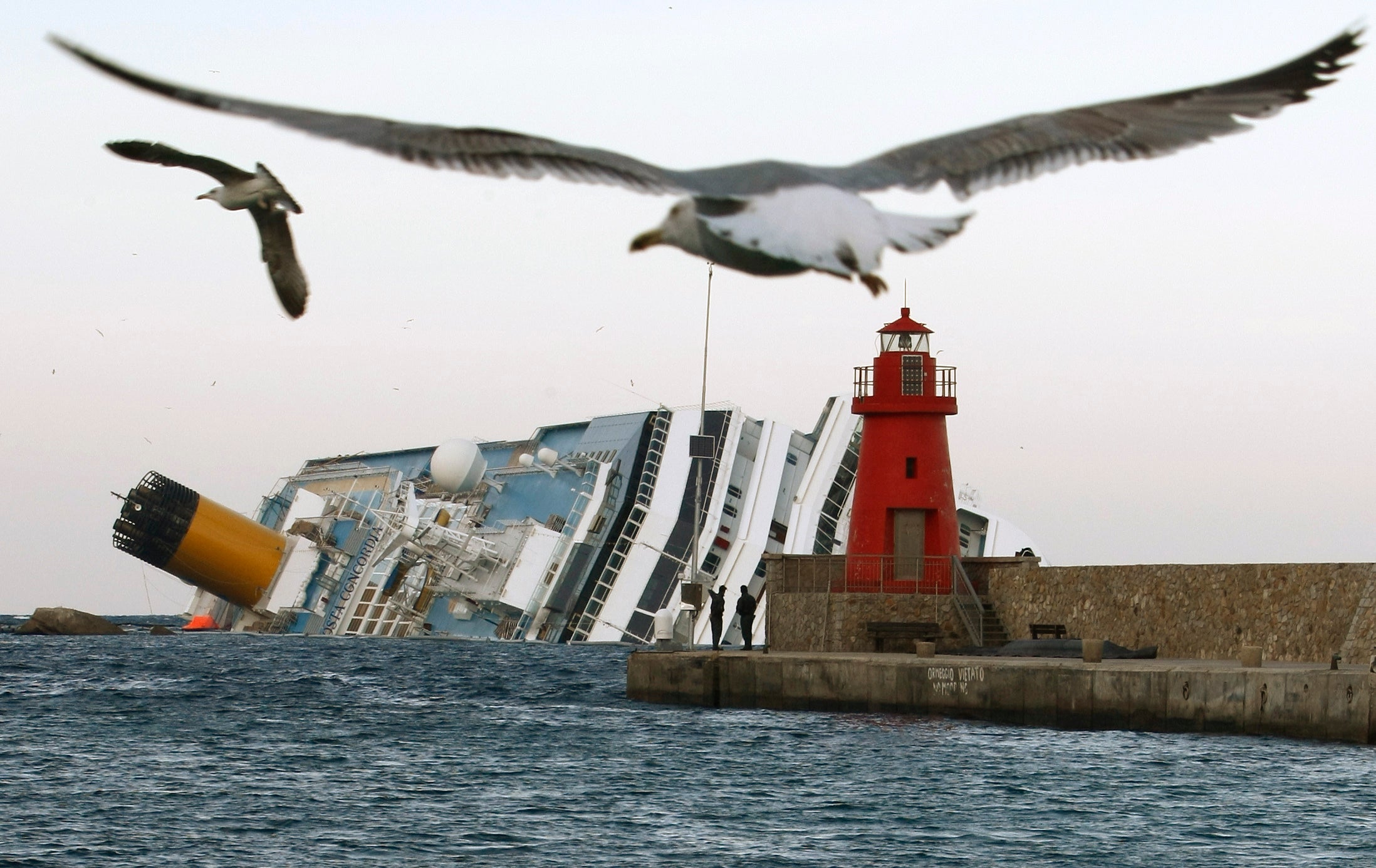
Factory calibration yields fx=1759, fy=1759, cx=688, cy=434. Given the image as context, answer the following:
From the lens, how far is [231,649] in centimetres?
6291

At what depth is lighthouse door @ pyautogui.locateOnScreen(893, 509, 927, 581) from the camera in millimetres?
36844

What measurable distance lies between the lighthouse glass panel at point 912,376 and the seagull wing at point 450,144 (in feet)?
112

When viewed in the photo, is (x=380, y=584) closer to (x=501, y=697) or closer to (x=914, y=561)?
(x=501, y=697)

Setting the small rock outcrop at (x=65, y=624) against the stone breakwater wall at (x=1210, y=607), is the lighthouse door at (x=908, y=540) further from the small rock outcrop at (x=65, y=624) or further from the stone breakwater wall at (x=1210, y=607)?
the small rock outcrop at (x=65, y=624)

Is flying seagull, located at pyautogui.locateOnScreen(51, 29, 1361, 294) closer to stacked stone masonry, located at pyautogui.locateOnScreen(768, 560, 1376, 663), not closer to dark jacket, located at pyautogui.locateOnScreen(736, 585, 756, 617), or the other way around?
stacked stone masonry, located at pyautogui.locateOnScreen(768, 560, 1376, 663)

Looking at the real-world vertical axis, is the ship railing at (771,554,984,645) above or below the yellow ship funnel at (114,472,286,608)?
below

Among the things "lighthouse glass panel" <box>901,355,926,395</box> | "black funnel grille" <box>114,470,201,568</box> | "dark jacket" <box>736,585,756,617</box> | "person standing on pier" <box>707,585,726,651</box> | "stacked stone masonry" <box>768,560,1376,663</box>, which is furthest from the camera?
"black funnel grille" <box>114,470,201,568</box>

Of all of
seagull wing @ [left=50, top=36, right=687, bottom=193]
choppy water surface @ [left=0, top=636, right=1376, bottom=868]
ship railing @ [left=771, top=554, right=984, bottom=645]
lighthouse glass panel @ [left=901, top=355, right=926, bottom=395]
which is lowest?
choppy water surface @ [left=0, top=636, right=1376, bottom=868]

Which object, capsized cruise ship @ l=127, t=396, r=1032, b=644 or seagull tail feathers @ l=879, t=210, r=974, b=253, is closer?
seagull tail feathers @ l=879, t=210, r=974, b=253

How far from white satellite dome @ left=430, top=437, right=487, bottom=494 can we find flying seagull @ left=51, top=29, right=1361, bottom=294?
212 feet

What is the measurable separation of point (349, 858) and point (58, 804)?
18.8 ft

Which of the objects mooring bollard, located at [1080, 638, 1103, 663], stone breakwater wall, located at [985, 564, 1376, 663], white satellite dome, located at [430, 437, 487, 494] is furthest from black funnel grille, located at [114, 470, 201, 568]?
mooring bollard, located at [1080, 638, 1103, 663]

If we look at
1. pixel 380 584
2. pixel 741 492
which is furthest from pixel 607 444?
pixel 380 584

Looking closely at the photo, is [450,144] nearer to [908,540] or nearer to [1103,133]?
[1103,133]
